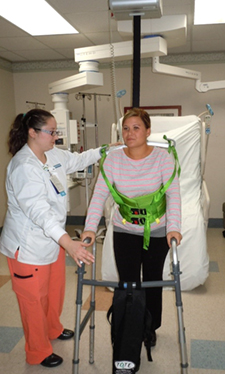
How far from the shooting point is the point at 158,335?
8.36 feet

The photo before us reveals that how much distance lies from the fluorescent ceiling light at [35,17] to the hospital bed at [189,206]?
4.27 ft

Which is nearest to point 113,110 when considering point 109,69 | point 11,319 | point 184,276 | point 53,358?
point 109,69

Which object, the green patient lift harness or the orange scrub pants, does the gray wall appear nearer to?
the orange scrub pants

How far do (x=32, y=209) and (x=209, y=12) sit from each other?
295cm

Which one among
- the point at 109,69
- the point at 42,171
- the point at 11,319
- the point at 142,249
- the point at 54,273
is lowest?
the point at 11,319

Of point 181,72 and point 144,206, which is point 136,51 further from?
point 181,72

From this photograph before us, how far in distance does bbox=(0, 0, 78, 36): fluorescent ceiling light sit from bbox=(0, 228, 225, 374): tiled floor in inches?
103

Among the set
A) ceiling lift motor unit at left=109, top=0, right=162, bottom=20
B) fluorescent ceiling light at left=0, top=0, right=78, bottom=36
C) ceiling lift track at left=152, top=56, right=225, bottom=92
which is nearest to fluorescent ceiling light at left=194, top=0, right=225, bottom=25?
ceiling lift track at left=152, top=56, right=225, bottom=92

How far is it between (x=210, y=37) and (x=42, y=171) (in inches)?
134

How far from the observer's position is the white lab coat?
1846mm

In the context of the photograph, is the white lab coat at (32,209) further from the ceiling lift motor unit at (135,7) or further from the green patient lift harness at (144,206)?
the ceiling lift motor unit at (135,7)

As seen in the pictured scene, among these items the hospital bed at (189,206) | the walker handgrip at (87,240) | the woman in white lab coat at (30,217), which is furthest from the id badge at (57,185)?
the hospital bed at (189,206)

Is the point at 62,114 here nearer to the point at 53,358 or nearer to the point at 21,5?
the point at 21,5

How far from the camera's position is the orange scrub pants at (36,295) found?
204cm
